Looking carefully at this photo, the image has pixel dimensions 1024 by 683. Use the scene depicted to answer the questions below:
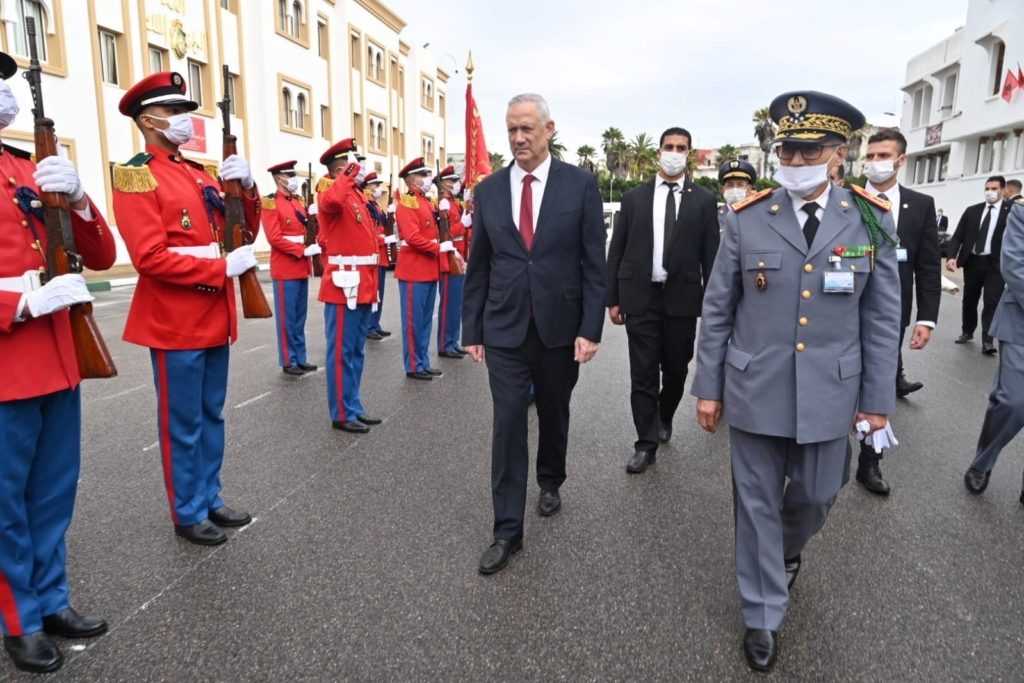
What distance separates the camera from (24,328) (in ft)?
8.62

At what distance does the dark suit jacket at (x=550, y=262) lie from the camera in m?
3.43

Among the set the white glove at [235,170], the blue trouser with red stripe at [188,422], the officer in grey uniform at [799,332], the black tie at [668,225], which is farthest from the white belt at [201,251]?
the black tie at [668,225]

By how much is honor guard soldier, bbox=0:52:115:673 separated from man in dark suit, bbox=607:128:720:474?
311 centimetres

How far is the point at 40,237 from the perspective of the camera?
2701mm

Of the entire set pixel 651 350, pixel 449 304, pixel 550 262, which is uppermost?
pixel 550 262

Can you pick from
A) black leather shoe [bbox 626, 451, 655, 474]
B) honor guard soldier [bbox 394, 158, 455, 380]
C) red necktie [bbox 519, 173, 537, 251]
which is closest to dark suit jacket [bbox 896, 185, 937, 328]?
black leather shoe [bbox 626, 451, 655, 474]

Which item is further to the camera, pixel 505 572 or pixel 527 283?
pixel 527 283

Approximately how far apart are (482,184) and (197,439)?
1911 millimetres

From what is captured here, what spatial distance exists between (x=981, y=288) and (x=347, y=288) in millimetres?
8421

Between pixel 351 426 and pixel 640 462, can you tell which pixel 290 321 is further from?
pixel 640 462

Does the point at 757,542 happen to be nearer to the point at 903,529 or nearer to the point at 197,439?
the point at 903,529

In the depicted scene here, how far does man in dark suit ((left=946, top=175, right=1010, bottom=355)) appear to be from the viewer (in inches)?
333

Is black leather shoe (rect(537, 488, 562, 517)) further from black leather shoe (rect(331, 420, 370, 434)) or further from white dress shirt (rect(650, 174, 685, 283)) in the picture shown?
black leather shoe (rect(331, 420, 370, 434))

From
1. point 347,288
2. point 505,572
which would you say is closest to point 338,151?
point 347,288
